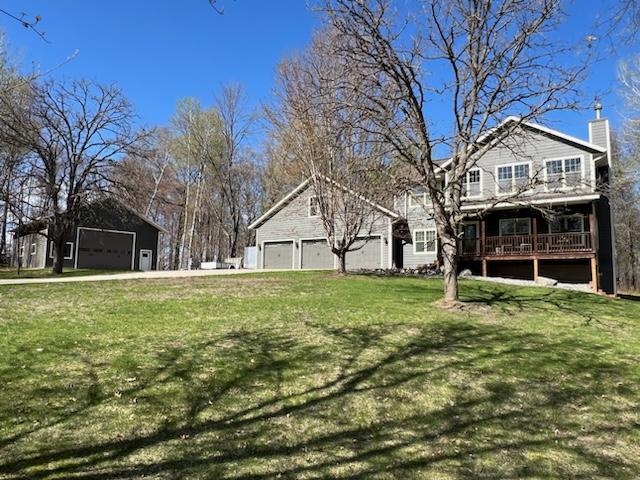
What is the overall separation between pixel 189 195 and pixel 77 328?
33248mm

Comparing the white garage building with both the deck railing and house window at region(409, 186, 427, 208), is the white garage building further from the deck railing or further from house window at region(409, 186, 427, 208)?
the deck railing

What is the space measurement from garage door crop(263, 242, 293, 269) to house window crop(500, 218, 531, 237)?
1125cm

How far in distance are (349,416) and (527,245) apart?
717 inches

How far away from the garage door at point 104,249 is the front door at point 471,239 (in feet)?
71.4

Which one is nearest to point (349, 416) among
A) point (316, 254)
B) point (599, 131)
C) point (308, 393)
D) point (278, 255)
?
point (308, 393)

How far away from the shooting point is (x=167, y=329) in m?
8.12

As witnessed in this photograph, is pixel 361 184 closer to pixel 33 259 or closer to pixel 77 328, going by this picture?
pixel 77 328

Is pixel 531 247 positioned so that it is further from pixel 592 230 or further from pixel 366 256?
pixel 366 256

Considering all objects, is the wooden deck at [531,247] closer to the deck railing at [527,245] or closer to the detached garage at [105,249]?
the deck railing at [527,245]

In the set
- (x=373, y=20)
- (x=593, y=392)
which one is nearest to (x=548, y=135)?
(x=373, y=20)

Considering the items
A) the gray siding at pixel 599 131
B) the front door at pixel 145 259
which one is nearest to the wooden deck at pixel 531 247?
the gray siding at pixel 599 131

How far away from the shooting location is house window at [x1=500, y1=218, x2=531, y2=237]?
2231 cm

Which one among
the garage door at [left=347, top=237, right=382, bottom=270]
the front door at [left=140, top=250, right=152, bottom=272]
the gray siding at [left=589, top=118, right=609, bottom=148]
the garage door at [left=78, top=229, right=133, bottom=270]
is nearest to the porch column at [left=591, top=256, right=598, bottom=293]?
the gray siding at [left=589, top=118, right=609, bottom=148]

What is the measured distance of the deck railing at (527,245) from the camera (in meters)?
20.0
